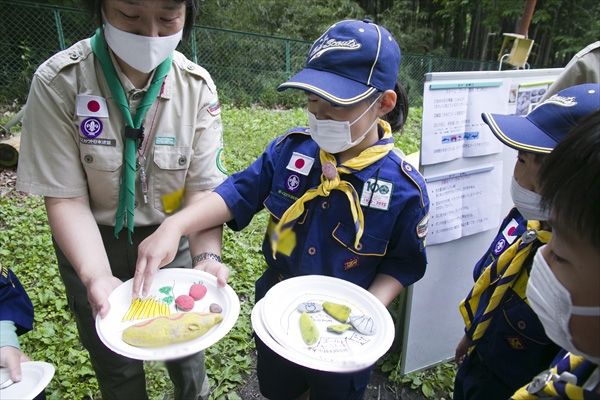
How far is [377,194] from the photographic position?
1674 mm

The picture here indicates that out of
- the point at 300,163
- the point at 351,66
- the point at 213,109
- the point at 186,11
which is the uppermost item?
the point at 186,11

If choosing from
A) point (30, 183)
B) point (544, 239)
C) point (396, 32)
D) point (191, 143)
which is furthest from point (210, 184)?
point (396, 32)

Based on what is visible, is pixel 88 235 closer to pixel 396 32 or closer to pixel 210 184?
pixel 210 184

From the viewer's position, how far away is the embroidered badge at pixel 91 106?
154 cm

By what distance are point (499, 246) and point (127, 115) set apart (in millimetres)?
1677

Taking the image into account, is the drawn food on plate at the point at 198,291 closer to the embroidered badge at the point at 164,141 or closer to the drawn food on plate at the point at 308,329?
the drawn food on plate at the point at 308,329

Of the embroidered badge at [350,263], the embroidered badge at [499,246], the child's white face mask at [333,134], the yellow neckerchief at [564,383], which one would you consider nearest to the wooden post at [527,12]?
the embroidered badge at [499,246]

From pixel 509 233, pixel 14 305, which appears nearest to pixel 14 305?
pixel 14 305

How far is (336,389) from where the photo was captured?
1.71m

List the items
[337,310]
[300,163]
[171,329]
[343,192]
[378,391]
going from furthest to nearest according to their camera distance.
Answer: [378,391] < [300,163] < [343,192] < [337,310] < [171,329]

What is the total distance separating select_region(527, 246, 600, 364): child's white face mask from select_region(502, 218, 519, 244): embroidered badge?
0.65m

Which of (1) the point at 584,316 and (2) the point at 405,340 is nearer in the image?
→ (1) the point at 584,316

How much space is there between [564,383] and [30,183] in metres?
1.84

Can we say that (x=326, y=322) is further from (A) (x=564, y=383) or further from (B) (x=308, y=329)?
(A) (x=564, y=383)
